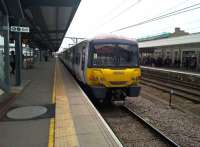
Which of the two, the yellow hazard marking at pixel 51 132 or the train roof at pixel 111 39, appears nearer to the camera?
the yellow hazard marking at pixel 51 132

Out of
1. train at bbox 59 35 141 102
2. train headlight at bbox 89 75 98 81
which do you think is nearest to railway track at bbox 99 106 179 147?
train at bbox 59 35 141 102

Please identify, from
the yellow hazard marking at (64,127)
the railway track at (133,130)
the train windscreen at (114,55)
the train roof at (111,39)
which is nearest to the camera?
the yellow hazard marking at (64,127)

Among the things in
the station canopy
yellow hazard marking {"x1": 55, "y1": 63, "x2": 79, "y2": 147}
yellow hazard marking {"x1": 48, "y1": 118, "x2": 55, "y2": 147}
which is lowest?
yellow hazard marking {"x1": 48, "y1": 118, "x2": 55, "y2": 147}

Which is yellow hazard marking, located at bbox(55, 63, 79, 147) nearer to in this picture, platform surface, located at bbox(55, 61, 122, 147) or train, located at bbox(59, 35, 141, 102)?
platform surface, located at bbox(55, 61, 122, 147)

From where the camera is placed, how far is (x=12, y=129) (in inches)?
219

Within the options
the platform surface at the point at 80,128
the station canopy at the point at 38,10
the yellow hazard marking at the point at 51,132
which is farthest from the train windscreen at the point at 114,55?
the station canopy at the point at 38,10

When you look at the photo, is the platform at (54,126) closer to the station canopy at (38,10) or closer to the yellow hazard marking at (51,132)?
the yellow hazard marking at (51,132)

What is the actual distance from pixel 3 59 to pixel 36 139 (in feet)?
20.6

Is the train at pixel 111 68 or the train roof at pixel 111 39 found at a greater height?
the train roof at pixel 111 39

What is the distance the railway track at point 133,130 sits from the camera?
5.99 meters

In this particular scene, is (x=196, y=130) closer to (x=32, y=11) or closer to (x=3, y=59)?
(x=3, y=59)

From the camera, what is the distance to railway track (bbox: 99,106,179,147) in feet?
19.7

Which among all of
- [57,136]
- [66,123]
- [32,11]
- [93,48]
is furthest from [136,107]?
[32,11]

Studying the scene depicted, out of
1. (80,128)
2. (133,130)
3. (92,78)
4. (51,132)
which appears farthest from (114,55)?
(51,132)
